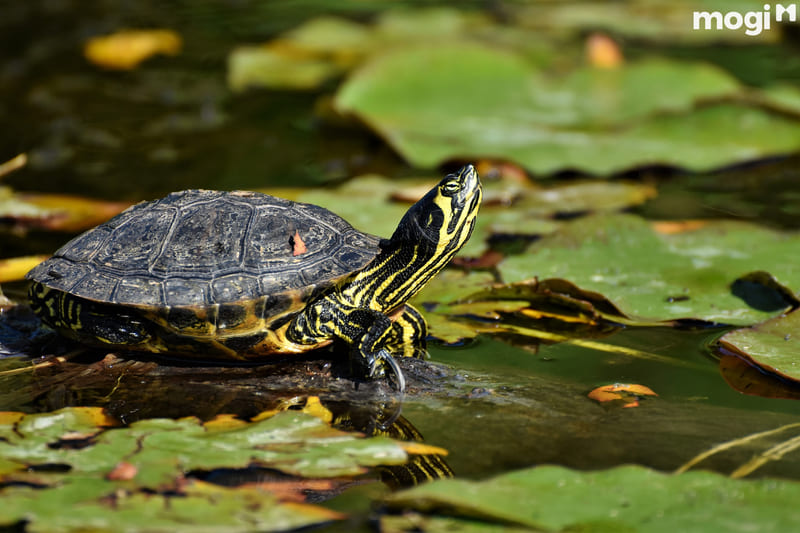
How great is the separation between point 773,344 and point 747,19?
6843 millimetres

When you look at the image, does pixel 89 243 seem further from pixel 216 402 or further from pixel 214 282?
pixel 216 402

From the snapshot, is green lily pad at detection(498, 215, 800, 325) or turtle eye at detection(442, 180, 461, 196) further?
green lily pad at detection(498, 215, 800, 325)

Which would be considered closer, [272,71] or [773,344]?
[773,344]

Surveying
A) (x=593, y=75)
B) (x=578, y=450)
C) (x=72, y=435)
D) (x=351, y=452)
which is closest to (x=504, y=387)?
(x=578, y=450)

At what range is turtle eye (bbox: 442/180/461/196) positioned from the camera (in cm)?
340

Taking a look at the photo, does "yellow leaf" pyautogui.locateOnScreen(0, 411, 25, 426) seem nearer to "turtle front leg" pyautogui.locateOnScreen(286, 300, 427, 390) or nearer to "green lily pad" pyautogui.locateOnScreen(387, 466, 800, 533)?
"turtle front leg" pyautogui.locateOnScreen(286, 300, 427, 390)

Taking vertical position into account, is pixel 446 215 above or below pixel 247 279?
above

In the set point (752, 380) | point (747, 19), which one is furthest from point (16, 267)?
point (747, 19)

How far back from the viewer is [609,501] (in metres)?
2.28

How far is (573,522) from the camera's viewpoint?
2174 mm

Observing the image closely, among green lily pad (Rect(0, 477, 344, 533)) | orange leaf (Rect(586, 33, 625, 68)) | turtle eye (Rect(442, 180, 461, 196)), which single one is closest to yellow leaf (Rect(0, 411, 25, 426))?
green lily pad (Rect(0, 477, 344, 533))

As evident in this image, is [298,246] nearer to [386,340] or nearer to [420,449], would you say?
[386,340]

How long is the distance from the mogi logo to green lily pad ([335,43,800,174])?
280 cm

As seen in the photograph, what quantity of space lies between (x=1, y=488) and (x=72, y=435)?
320 mm
